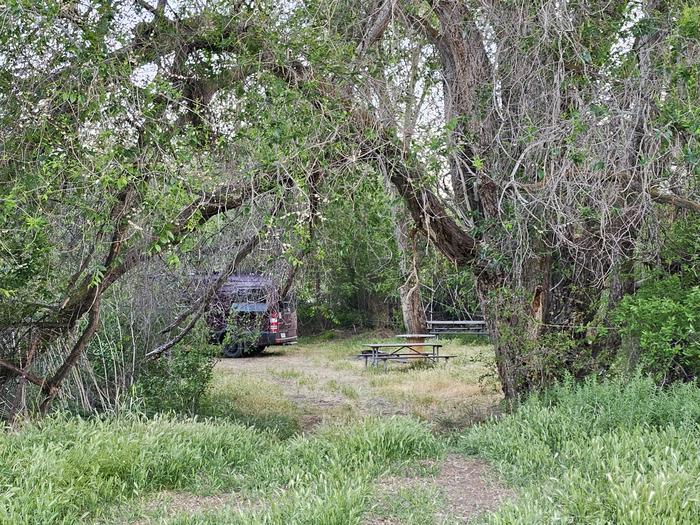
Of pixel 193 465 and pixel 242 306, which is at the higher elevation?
pixel 242 306

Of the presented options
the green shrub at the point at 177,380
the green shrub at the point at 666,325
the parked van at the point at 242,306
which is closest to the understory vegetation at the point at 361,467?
the green shrub at the point at 666,325

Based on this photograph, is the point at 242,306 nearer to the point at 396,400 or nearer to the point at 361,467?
the point at 396,400

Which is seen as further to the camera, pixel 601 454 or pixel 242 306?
pixel 242 306

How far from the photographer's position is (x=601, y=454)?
3.87 m

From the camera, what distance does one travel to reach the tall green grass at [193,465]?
3.27 m

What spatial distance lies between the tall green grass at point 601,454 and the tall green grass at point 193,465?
0.71m

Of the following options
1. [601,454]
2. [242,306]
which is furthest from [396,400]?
[601,454]

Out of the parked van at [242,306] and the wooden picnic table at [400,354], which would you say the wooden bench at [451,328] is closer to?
the wooden picnic table at [400,354]

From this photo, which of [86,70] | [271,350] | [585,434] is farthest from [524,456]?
[271,350]

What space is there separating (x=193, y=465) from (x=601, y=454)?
107 inches

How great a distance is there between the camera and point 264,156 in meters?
4.79

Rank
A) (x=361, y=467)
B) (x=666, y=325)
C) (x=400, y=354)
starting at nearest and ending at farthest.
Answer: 1. (x=361, y=467)
2. (x=666, y=325)
3. (x=400, y=354)

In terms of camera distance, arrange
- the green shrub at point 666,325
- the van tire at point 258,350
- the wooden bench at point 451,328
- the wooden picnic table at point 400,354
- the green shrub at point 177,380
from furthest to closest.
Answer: the wooden bench at point 451,328
the van tire at point 258,350
the wooden picnic table at point 400,354
the green shrub at point 177,380
the green shrub at point 666,325

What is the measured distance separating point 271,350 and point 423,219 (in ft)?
39.3
